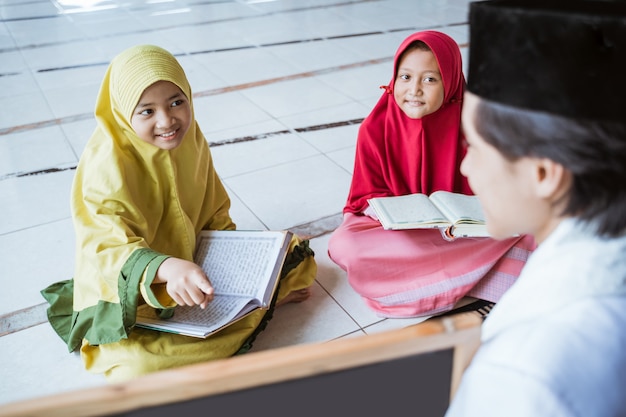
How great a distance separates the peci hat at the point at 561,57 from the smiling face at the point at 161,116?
0.93 m

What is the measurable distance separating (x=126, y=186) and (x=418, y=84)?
0.85 meters

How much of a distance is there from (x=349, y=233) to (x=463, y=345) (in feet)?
3.90

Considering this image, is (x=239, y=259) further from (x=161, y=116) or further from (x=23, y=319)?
(x=23, y=319)

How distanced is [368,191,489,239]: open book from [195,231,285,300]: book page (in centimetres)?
31

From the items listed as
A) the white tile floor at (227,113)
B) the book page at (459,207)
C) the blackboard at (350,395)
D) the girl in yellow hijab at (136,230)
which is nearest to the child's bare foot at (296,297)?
the white tile floor at (227,113)

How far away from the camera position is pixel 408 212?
5.08ft

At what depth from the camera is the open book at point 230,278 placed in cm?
141

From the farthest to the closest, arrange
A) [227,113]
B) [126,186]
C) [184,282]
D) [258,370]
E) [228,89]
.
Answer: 1. [228,89]
2. [227,113]
3. [126,186]
4. [184,282]
5. [258,370]

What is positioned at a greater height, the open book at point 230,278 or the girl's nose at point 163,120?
the girl's nose at point 163,120

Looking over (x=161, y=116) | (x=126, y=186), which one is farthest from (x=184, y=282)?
(x=161, y=116)

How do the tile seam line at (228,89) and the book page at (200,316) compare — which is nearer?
the book page at (200,316)

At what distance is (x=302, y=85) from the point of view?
3.32 m

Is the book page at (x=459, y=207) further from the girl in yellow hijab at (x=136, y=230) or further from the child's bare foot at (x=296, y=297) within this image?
the girl in yellow hijab at (x=136, y=230)

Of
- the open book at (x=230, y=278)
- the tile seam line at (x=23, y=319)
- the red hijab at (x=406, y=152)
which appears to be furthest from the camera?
the red hijab at (x=406, y=152)
